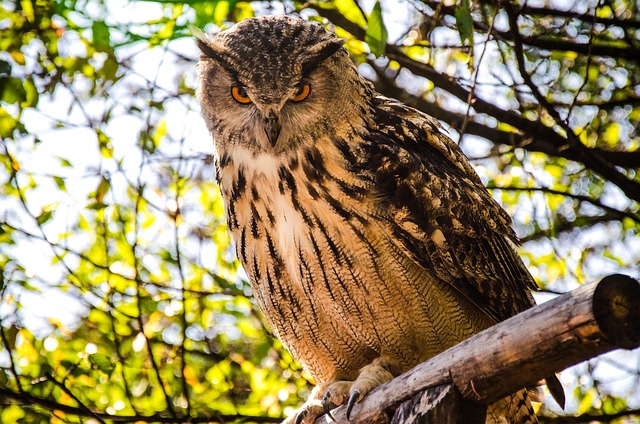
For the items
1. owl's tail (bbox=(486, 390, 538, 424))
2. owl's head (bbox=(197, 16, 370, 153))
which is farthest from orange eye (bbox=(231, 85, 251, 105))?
owl's tail (bbox=(486, 390, 538, 424))

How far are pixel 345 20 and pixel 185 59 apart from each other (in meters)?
0.96

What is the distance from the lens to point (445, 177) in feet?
9.29

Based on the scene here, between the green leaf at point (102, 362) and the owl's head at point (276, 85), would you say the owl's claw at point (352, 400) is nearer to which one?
the owl's head at point (276, 85)

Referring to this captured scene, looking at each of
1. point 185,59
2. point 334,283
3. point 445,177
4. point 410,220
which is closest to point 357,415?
point 334,283

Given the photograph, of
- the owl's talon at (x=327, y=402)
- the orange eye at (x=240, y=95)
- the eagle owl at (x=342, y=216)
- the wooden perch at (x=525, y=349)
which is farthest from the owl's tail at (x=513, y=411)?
the orange eye at (x=240, y=95)

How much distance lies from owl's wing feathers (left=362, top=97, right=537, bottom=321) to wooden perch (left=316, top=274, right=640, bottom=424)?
0.64 meters

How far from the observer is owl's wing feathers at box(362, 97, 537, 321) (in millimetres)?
2680

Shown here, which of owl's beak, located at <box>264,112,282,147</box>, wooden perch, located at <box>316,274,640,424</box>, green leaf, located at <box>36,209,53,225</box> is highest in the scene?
green leaf, located at <box>36,209,53,225</box>

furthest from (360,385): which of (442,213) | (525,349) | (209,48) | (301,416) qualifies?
(209,48)

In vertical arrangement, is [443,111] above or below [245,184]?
above

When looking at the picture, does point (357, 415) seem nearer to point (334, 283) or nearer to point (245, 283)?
point (334, 283)

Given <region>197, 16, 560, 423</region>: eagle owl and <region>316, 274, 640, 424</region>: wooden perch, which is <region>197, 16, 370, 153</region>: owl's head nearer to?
<region>197, 16, 560, 423</region>: eagle owl

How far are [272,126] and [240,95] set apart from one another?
0.23m

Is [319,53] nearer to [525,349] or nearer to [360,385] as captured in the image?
[360,385]
